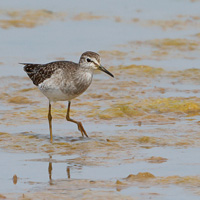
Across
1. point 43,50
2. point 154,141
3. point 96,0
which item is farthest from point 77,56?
point 96,0

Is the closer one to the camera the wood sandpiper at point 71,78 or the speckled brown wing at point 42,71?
the wood sandpiper at point 71,78

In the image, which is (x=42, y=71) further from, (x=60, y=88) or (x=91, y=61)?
(x=91, y=61)

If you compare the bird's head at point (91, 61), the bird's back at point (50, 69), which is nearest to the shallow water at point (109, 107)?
the bird's back at point (50, 69)

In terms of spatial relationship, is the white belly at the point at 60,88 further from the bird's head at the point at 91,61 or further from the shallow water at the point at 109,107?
the shallow water at the point at 109,107

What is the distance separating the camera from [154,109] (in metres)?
12.3

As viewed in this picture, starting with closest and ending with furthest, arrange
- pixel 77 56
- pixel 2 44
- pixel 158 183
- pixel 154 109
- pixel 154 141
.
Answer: pixel 158 183 → pixel 154 141 → pixel 154 109 → pixel 77 56 → pixel 2 44

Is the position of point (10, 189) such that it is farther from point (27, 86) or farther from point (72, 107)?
point (27, 86)

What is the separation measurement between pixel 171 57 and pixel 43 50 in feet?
11.3

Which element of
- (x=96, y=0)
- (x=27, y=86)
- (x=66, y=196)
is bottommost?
(x=66, y=196)

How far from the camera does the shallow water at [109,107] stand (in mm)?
8055

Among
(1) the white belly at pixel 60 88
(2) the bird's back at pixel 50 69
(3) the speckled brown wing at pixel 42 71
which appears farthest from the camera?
(3) the speckled brown wing at pixel 42 71

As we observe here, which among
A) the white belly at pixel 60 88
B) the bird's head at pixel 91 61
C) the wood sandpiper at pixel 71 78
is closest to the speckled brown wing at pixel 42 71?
the wood sandpiper at pixel 71 78

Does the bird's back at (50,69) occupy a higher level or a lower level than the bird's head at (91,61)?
lower

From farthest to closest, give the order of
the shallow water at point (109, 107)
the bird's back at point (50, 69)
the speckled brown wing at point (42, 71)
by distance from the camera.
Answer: the speckled brown wing at point (42, 71) < the bird's back at point (50, 69) < the shallow water at point (109, 107)
